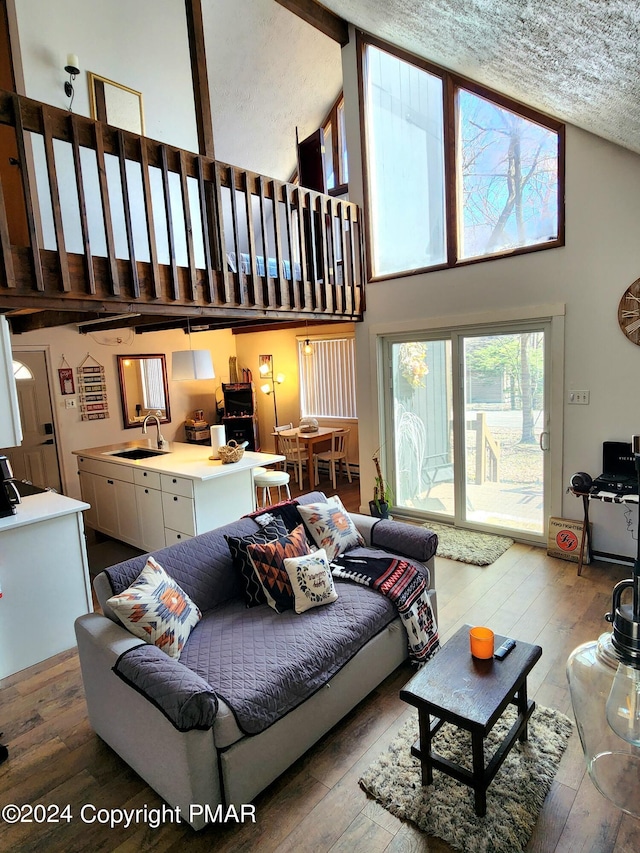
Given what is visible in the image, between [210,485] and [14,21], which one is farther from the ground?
[14,21]

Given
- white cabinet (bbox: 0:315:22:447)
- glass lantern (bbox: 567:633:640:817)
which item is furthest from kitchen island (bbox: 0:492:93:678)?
glass lantern (bbox: 567:633:640:817)

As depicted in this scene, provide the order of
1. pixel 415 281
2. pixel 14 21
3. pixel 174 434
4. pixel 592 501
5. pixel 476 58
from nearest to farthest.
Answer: pixel 476 58 → pixel 14 21 → pixel 592 501 → pixel 415 281 → pixel 174 434

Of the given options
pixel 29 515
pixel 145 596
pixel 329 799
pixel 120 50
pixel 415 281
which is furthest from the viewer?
pixel 415 281

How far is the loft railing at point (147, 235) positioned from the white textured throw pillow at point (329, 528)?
163cm

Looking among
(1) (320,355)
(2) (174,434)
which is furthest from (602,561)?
(2) (174,434)

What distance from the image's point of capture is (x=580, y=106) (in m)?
2.96

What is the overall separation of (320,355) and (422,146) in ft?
11.2

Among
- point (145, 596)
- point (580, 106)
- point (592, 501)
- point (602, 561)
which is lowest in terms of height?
point (602, 561)

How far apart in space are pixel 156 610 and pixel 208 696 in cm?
54

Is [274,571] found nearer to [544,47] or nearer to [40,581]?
[40,581]

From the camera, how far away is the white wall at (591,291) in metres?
3.49

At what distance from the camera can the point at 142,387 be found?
6.80 m

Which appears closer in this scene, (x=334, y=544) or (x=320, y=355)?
(x=334, y=544)

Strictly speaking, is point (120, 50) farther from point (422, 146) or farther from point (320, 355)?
point (320, 355)
